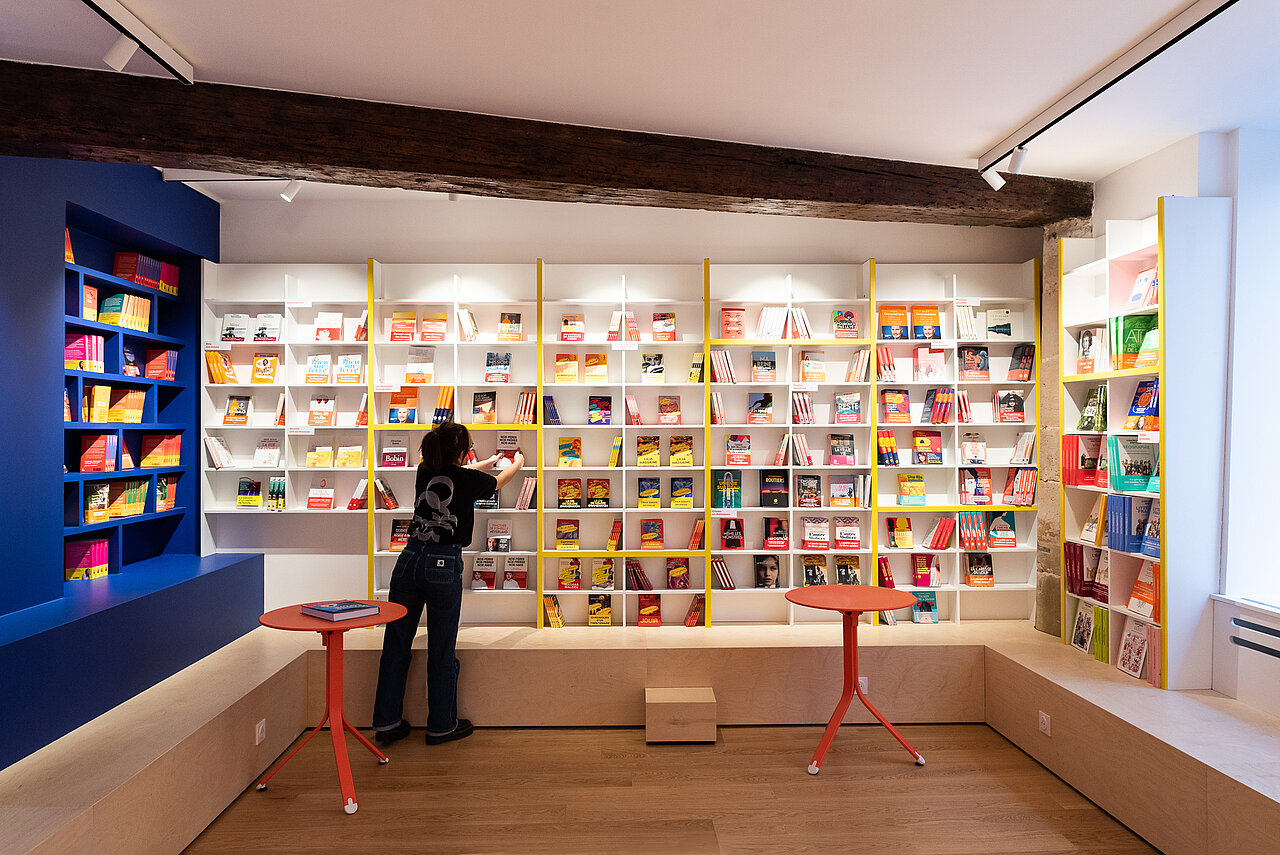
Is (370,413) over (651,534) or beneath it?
over

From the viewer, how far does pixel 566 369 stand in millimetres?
5324

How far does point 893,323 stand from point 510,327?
2673mm

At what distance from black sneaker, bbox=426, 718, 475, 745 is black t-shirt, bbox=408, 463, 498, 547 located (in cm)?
105

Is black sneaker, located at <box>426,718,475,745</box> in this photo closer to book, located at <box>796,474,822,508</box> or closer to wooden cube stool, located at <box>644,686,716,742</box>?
wooden cube stool, located at <box>644,686,716,742</box>

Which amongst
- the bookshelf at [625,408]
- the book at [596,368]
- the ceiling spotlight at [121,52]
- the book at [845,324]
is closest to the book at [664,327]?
the bookshelf at [625,408]

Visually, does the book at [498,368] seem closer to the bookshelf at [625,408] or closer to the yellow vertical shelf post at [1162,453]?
the bookshelf at [625,408]

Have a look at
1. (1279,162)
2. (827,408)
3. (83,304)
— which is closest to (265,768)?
(83,304)

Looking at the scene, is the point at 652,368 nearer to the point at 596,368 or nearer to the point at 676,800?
the point at 596,368

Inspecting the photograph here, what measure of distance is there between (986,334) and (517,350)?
3.29m

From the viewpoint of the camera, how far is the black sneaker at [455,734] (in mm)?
4168

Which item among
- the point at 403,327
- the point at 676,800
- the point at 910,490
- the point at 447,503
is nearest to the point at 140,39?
the point at 447,503

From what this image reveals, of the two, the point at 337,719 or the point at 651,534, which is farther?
the point at 651,534

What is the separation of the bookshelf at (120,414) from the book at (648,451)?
3090 mm

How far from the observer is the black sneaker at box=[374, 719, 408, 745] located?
13.6 ft
